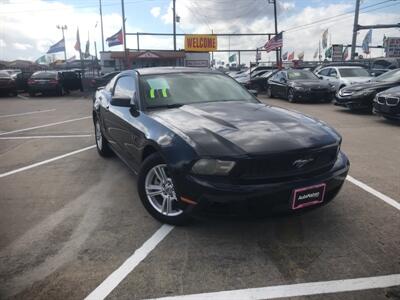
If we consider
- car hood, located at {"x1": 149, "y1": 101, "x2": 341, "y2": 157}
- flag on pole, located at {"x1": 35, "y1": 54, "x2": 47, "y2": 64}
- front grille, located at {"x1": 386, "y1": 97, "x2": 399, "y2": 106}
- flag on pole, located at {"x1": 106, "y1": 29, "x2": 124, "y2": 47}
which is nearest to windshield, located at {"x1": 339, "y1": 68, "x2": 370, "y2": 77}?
front grille, located at {"x1": 386, "y1": 97, "x2": 399, "y2": 106}

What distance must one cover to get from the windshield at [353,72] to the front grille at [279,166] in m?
14.2

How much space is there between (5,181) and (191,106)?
292 centimetres

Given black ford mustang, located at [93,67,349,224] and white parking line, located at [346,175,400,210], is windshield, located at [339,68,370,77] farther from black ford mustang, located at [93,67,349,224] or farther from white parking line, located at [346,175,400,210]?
black ford mustang, located at [93,67,349,224]

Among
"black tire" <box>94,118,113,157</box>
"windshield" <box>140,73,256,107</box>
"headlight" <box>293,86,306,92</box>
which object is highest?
"windshield" <box>140,73,256,107</box>

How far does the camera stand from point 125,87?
17.7 feet

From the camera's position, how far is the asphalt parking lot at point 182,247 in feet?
9.33

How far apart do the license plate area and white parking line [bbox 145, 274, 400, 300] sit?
2.16 ft

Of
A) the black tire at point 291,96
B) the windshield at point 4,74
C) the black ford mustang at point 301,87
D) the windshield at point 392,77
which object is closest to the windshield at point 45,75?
the windshield at point 4,74

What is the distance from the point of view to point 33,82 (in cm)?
2128

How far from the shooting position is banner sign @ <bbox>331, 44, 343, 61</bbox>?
32844 millimetres

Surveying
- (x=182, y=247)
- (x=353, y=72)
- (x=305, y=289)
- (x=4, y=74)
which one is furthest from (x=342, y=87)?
(x=4, y=74)

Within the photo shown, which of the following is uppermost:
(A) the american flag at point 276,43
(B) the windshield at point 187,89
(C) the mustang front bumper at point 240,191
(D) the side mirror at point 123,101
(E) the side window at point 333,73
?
(A) the american flag at point 276,43

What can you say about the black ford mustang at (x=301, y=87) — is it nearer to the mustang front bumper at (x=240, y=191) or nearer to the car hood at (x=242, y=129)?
the car hood at (x=242, y=129)

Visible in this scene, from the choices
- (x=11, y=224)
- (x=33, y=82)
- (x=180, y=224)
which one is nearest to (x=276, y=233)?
(x=180, y=224)
